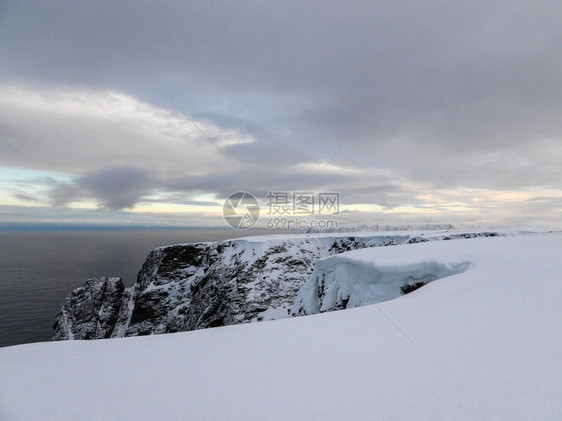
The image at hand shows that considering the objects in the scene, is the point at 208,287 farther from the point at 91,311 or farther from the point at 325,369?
the point at 325,369

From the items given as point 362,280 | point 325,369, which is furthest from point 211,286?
point 325,369

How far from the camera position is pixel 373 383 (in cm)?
231

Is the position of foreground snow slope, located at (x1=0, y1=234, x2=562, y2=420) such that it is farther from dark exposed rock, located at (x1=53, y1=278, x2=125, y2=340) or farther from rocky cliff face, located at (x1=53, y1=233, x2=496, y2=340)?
dark exposed rock, located at (x1=53, y1=278, x2=125, y2=340)

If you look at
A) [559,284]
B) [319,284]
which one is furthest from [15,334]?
[559,284]

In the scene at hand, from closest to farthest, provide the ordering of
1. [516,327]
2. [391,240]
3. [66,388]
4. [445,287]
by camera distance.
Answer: [66,388] < [516,327] < [445,287] < [391,240]

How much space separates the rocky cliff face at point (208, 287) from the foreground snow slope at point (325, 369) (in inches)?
687

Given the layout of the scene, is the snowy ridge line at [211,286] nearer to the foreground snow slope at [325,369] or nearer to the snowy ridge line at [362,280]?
the snowy ridge line at [362,280]

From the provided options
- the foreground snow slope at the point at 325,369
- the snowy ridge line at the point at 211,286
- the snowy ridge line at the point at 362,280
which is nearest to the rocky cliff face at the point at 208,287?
the snowy ridge line at the point at 211,286

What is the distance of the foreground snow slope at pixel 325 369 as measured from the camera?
6.70ft

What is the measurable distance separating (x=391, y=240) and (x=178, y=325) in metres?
29.8

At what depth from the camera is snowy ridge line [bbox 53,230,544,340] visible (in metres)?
25.0

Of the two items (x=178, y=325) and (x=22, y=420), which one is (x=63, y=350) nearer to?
(x=22, y=420)

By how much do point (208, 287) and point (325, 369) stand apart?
100 feet

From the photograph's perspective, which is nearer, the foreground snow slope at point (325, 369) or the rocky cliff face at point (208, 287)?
the foreground snow slope at point (325, 369)
